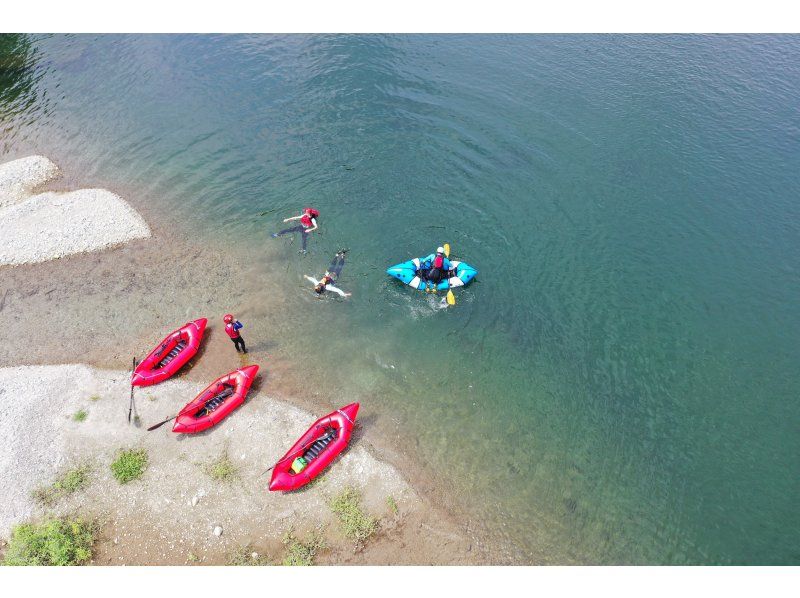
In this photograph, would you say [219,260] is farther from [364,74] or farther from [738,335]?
[738,335]

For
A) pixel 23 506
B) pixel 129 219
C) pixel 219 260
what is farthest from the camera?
pixel 129 219

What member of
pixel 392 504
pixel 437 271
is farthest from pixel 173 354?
pixel 437 271

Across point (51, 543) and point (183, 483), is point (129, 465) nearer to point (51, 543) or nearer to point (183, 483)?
point (183, 483)

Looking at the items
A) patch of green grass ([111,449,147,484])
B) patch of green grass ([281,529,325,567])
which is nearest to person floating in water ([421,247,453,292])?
patch of green grass ([281,529,325,567])

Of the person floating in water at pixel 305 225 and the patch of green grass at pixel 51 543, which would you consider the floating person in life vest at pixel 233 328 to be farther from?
the patch of green grass at pixel 51 543

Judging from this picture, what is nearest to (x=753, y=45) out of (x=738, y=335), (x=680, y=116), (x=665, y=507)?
(x=680, y=116)

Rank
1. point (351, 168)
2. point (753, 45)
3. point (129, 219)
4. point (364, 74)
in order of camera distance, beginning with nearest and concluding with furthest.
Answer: point (129, 219) < point (351, 168) < point (364, 74) < point (753, 45)

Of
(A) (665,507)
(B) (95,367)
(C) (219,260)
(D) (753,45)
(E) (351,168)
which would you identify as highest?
(D) (753,45)
